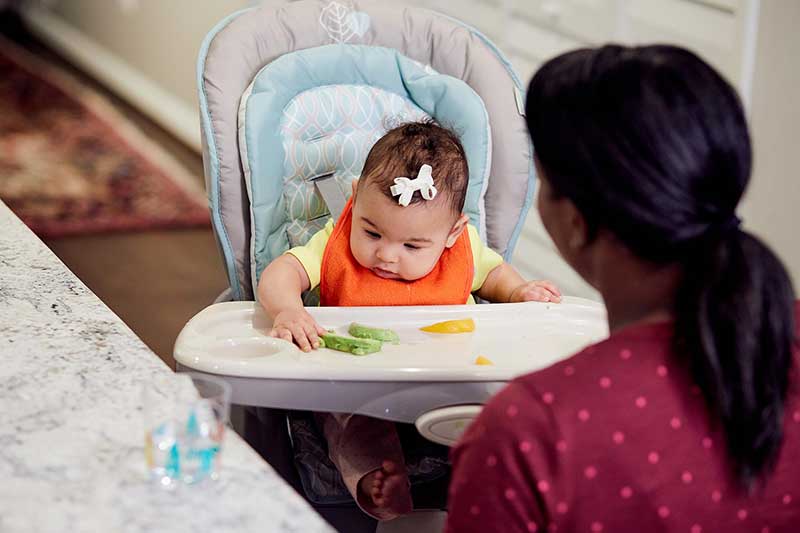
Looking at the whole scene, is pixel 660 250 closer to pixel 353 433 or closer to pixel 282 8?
pixel 353 433

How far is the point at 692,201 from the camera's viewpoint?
0.94 metres

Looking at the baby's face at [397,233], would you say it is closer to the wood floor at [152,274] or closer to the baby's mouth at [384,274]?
the baby's mouth at [384,274]

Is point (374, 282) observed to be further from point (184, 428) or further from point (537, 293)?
point (184, 428)

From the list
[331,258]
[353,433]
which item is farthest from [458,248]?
[353,433]

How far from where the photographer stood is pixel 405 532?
154 centimetres

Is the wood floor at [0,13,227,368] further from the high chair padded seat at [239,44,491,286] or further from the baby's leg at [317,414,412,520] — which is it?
the baby's leg at [317,414,412,520]

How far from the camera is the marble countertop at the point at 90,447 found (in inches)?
37.6

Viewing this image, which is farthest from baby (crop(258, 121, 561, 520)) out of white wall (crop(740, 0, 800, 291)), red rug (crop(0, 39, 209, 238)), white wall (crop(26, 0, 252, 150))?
white wall (crop(26, 0, 252, 150))

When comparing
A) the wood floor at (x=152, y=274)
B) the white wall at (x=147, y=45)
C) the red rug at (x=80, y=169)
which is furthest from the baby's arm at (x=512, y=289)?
the white wall at (x=147, y=45)

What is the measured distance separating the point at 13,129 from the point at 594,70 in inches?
163

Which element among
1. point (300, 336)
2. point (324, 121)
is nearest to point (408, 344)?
point (300, 336)

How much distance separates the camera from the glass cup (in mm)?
1019

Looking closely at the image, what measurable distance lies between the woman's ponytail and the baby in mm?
584

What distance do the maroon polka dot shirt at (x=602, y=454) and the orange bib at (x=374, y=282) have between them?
69cm
